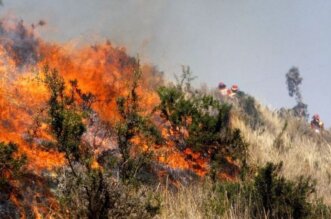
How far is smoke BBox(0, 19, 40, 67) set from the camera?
9.14m

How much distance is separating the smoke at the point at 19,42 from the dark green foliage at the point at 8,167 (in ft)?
11.9

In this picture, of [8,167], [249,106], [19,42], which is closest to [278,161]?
[8,167]

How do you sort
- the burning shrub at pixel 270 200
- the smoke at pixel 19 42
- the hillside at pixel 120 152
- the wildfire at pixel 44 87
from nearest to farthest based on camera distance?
the hillside at pixel 120 152
the burning shrub at pixel 270 200
the wildfire at pixel 44 87
the smoke at pixel 19 42

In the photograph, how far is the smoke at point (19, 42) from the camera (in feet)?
30.0

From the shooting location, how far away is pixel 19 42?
9.73 meters

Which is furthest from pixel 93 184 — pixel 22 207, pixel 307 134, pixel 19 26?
pixel 307 134

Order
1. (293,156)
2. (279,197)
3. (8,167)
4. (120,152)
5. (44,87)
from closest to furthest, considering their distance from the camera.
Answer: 1. (8,167)
2. (279,197)
3. (120,152)
4. (44,87)
5. (293,156)

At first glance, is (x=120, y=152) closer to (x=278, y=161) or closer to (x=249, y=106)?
(x=278, y=161)

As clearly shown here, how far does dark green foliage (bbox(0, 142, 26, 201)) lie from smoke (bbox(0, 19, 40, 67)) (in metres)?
3.61

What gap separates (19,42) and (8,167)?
488 centimetres

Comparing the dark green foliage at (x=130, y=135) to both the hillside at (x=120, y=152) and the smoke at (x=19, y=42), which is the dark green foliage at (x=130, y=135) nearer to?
the hillside at (x=120, y=152)

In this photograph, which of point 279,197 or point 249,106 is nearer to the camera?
point 279,197

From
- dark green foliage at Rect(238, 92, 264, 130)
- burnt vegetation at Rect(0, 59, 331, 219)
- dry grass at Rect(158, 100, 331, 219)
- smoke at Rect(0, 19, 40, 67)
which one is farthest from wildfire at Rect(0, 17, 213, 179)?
dark green foliage at Rect(238, 92, 264, 130)

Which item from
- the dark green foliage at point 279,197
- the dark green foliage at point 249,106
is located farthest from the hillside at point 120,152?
the dark green foliage at point 249,106
